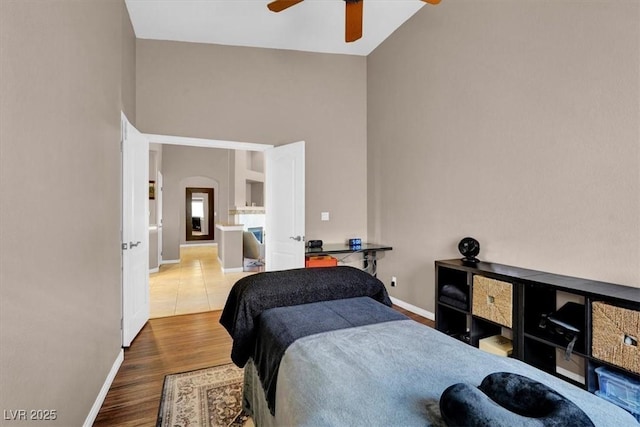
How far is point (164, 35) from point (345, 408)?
4.59 m

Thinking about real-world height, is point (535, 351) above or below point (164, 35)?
below

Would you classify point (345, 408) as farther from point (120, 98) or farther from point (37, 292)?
point (120, 98)

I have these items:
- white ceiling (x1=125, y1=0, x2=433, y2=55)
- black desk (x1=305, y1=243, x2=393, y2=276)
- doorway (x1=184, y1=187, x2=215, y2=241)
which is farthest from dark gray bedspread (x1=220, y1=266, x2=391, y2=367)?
doorway (x1=184, y1=187, x2=215, y2=241)

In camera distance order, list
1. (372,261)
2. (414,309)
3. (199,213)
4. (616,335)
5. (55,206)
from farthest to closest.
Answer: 1. (199,213)
2. (372,261)
3. (414,309)
4. (616,335)
5. (55,206)

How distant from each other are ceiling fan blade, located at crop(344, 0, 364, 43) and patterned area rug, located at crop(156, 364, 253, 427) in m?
3.24

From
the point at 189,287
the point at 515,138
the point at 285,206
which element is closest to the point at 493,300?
the point at 515,138

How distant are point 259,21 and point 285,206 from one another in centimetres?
232

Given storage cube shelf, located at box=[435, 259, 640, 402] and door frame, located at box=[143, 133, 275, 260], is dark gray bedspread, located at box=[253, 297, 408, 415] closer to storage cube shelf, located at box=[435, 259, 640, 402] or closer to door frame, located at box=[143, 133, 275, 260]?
storage cube shelf, located at box=[435, 259, 640, 402]

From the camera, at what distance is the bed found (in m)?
0.97

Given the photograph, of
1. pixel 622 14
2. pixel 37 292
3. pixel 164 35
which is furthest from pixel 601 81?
pixel 164 35

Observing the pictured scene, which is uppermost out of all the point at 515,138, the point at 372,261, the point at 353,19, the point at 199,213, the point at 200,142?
the point at 353,19

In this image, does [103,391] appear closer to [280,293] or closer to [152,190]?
[280,293]

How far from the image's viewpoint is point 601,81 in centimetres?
217

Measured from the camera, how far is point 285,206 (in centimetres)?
424
